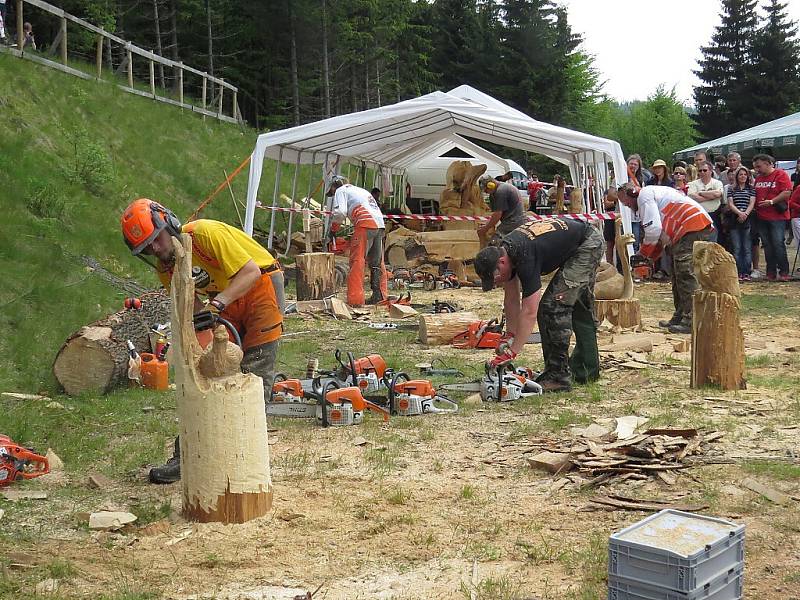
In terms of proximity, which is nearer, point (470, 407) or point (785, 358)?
point (470, 407)

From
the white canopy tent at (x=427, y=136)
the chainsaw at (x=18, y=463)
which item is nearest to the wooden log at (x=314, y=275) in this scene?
the white canopy tent at (x=427, y=136)

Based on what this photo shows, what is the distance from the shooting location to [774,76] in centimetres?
5022

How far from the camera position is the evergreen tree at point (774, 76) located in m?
49.6

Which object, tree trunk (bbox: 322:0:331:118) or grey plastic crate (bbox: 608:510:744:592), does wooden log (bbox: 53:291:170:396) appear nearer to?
grey plastic crate (bbox: 608:510:744:592)

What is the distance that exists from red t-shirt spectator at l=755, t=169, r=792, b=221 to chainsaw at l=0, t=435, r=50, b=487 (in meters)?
12.5

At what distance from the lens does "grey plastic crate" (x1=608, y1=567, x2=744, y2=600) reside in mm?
2961

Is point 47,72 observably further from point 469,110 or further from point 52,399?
point 52,399

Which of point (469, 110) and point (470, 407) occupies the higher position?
point (469, 110)

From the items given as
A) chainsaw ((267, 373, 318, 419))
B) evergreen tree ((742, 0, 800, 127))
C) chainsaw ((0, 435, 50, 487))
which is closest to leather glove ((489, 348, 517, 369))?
chainsaw ((267, 373, 318, 419))

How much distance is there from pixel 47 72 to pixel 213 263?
517 inches

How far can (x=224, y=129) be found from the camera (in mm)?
25688

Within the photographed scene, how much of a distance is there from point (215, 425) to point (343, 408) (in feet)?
7.03

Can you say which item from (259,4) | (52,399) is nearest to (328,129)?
(52,399)

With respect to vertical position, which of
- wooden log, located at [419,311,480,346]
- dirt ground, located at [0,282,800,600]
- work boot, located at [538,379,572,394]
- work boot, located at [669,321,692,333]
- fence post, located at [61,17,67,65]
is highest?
fence post, located at [61,17,67,65]
